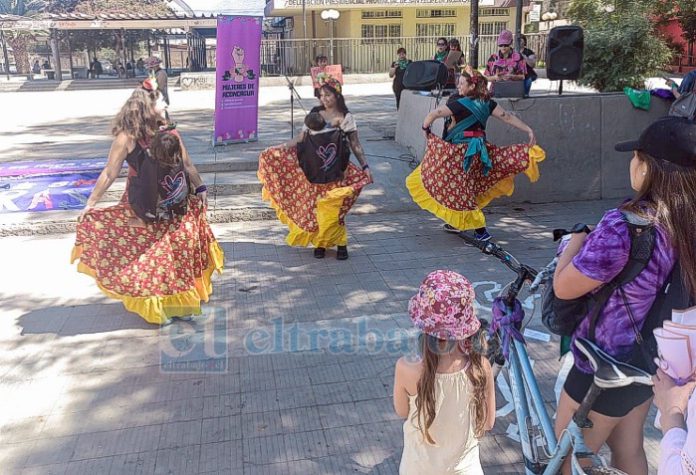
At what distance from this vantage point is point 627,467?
2412mm

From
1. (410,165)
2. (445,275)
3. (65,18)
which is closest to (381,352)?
A: (445,275)

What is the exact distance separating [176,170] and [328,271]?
6.26 ft

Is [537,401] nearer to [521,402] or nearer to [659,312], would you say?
[521,402]

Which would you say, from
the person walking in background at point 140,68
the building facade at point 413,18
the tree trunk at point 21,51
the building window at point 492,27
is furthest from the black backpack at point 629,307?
the tree trunk at point 21,51

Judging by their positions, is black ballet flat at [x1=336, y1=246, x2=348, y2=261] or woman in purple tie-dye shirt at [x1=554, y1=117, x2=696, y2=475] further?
black ballet flat at [x1=336, y1=246, x2=348, y2=261]

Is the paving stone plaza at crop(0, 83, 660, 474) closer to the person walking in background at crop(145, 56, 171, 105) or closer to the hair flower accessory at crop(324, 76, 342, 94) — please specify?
the hair flower accessory at crop(324, 76, 342, 94)

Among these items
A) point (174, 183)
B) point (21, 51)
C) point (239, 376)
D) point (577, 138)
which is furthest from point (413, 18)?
point (239, 376)

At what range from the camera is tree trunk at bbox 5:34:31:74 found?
128 feet

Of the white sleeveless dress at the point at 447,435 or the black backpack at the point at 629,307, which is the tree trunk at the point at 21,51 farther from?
the black backpack at the point at 629,307

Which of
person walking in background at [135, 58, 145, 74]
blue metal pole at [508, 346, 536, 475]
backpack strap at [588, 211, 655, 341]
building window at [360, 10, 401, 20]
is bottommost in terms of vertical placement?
blue metal pole at [508, 346, 536, 475]

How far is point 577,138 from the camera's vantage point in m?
8.29

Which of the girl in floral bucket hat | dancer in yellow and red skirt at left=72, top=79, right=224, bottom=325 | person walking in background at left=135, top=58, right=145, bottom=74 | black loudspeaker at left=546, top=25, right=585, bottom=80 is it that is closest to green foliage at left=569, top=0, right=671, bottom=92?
black loudspeaker at left=546, top=25, right=585, bottom=80

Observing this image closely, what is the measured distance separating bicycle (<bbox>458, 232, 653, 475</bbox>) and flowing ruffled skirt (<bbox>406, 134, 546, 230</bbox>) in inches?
133

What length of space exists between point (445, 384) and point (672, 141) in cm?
110
